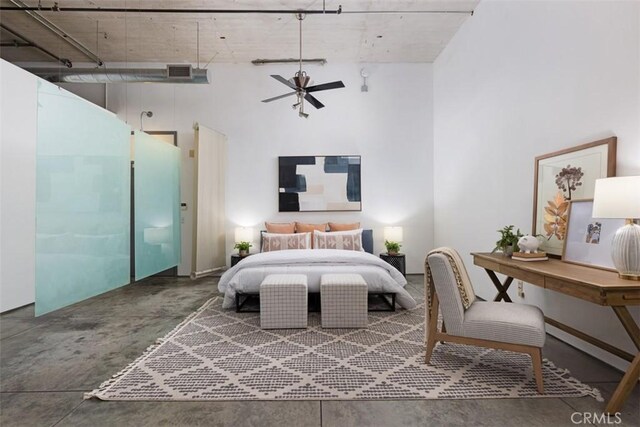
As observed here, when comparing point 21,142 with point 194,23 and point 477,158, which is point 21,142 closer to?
point 194,23

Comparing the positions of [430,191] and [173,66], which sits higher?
[173,66]

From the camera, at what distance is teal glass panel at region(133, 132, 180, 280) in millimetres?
4219

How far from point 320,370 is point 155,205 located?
3545 millimetres

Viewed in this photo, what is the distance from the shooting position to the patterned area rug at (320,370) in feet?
6.58

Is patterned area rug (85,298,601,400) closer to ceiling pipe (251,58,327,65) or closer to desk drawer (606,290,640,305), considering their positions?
desk drawer (606,290,640,305)

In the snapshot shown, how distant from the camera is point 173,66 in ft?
15.0

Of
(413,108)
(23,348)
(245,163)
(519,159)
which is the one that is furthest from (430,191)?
(23,348)

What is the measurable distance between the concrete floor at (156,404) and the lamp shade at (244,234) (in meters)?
2.39

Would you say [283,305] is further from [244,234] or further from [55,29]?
[55,29]

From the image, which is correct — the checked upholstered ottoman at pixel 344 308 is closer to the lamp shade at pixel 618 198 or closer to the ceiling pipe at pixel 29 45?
the lamp shade at pixel 618 198

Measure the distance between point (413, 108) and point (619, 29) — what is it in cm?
359

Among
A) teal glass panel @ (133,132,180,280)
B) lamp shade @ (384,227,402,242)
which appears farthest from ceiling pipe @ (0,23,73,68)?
lamp shade @ (384,227,402,242)

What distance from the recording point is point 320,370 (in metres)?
2.29

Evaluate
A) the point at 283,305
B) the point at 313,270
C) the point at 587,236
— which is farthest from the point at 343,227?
the point at 587,236
